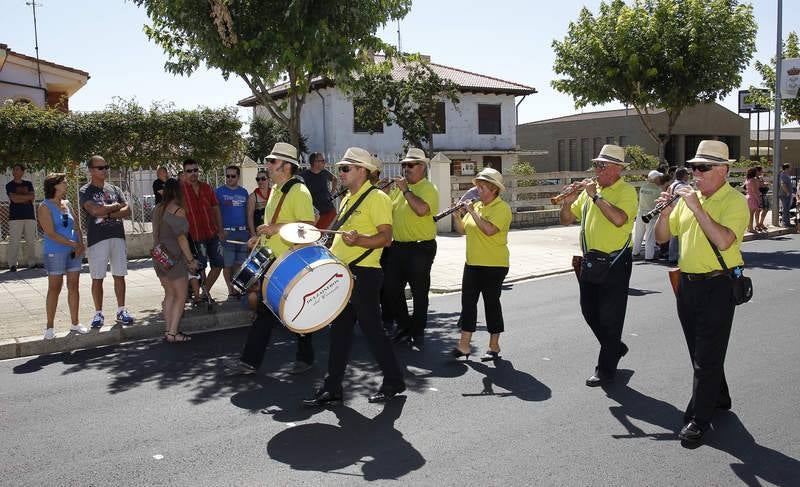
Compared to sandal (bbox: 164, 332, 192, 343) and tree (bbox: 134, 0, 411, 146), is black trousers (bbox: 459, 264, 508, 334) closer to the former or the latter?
sandal (bbox: 164, 332, 192, 343)

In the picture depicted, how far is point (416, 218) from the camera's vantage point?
299 inches

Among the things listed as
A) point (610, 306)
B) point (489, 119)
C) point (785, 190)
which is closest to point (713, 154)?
point (610, 306)

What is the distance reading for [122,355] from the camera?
7.45 meters

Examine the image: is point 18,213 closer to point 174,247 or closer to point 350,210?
point 174,247

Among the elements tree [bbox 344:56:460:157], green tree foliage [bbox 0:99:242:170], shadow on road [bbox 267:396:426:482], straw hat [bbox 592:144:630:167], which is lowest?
shadow on road [bbox 267:396:426:482]

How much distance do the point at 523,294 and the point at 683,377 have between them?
4.53 meters

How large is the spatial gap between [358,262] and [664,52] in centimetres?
1524

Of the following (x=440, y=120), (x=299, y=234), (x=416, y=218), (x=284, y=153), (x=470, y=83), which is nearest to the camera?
(x=299, y=234)

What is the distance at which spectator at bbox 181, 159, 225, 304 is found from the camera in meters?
9.16

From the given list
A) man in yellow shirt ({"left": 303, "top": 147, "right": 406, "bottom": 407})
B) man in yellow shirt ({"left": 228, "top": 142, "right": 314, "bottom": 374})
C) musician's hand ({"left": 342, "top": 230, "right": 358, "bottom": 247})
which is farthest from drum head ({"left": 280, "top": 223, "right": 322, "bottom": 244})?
man in yellow shirt ({"left": 228, "top": 142, "right": 314, "bottom": 374})

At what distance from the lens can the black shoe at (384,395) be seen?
19.0 ft

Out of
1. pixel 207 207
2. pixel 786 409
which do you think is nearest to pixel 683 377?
pixel 786 409

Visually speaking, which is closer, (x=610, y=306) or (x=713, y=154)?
(x=713, y=154)

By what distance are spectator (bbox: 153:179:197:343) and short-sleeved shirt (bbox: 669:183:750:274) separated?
16.3ft
